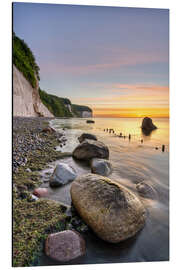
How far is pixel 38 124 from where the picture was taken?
6152 millimetres

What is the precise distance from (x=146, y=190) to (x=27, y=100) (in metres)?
3.32

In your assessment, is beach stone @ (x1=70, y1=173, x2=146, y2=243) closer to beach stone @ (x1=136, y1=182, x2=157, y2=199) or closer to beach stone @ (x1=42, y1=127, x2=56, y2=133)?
beach stone @ (x1=136, y1=182, x2=157, y2=199)

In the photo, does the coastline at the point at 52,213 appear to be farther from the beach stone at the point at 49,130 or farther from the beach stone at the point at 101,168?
the beach stone at the point at 49,130

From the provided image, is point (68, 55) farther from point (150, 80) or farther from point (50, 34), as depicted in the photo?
point (150, 80)

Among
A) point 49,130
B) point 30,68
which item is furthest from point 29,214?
point 49,130

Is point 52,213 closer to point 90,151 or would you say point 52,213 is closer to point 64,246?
point 64,246

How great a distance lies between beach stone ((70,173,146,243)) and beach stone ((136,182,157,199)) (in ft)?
2.16

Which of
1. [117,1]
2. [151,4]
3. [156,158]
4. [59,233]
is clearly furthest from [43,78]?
[156,158]

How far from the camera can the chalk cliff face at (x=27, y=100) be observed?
3680 mm

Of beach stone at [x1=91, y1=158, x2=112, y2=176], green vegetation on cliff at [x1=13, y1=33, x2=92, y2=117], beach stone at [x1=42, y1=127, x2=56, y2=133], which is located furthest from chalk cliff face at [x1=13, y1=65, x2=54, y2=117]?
beach stone at [x1=91, y1=158, x2=112, y2=176]

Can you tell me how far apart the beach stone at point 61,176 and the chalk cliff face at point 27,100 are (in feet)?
4.34

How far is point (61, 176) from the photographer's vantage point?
361cm

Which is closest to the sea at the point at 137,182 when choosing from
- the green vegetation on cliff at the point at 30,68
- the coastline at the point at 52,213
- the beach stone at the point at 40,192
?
the coastline at the point at 52,213

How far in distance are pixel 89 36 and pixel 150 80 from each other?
135cm
